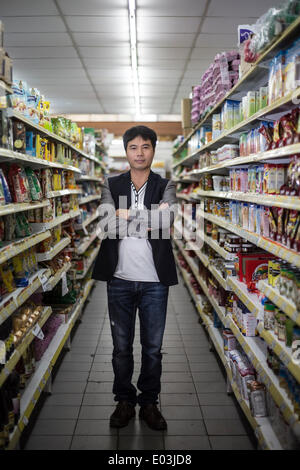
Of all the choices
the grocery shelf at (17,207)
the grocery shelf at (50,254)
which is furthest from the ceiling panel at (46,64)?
the grocery shelf at (17,207)

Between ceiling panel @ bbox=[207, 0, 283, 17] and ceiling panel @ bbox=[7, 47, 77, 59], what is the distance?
2.39 metres

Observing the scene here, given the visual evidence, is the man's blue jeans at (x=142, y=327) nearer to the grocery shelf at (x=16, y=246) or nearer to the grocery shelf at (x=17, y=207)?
the grocery shelf at (x=16, y=246)

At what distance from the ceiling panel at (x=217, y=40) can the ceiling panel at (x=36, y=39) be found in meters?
1.85

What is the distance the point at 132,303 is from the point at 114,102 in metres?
8.13

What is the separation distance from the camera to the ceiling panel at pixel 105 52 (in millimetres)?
6176

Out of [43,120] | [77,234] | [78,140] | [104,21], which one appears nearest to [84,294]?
[77,234]

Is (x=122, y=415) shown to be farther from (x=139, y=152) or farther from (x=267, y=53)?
(x=267, y=53)

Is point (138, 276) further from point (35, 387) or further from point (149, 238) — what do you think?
point (35, 387)

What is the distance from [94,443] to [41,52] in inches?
227

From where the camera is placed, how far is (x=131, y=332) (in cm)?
282

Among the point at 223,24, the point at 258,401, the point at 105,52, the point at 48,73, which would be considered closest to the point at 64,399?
the point at 258,401

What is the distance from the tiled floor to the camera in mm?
2561

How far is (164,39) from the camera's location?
5.74 metres

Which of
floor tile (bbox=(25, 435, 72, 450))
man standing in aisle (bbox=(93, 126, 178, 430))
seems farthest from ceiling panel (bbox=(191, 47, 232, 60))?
floor tile (bbox=(25, 435, 72, 450))
